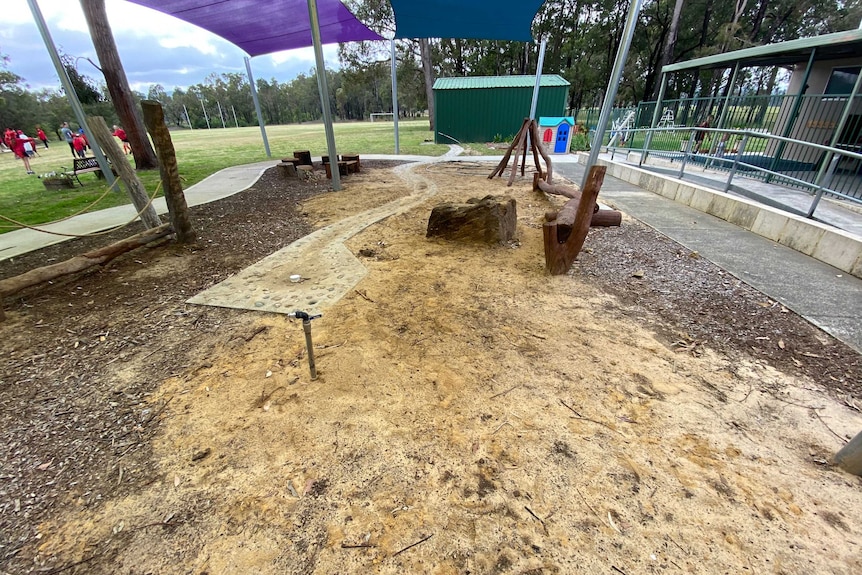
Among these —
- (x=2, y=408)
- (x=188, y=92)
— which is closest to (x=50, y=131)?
(x=188, y=92)

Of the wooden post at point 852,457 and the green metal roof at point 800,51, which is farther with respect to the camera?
the green metal roof at point 800,51

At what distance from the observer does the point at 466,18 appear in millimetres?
9422

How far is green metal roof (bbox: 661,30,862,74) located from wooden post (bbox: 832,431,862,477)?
7622 mm

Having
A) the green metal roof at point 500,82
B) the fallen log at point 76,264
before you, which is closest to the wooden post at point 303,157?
the fallen log at point 76,264

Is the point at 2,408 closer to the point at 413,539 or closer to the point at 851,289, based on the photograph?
the point at 413,539

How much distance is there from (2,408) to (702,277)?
19.8 feet

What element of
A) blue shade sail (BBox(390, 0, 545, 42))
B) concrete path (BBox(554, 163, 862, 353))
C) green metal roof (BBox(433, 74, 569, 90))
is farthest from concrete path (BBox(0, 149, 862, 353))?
green metal roof (BBox(433, 74, 569, 90))

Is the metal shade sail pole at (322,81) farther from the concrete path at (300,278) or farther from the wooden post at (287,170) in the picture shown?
the concrete path at (300,278)

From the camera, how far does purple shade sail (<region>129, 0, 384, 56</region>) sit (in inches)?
333

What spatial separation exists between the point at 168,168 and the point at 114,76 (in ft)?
28.0

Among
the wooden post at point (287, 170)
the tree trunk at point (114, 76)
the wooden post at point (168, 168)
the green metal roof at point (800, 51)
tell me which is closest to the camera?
the wooden post at point (168, 168)

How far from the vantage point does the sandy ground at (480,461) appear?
4.98 ft

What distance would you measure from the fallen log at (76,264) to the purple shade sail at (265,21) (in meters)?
6.73

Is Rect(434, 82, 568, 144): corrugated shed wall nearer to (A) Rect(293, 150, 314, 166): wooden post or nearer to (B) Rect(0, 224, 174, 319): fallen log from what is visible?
(A) Rect(293, 150, 314, 166): wooden post
